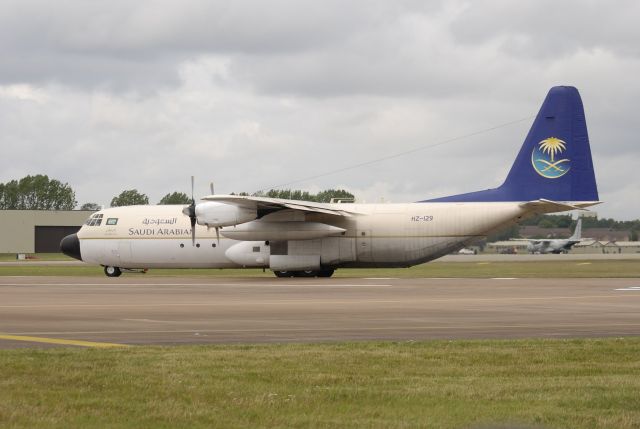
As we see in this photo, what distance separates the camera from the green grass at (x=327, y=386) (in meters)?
10.2

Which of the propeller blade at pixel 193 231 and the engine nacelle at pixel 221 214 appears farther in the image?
the propeller blade at pixel 193 231

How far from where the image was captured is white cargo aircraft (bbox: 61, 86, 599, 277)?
151 feet

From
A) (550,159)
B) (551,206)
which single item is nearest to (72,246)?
(551,206)

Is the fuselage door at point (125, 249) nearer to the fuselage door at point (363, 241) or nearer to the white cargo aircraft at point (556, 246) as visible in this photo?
the fuselage door at point (363, 241)

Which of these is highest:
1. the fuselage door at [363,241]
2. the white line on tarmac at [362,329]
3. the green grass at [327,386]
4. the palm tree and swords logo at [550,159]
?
the palm tree and swords logo at [550,159]

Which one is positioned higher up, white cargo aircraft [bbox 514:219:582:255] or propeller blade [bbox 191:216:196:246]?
white cargo aircraft [bbox 514:219:582:255]

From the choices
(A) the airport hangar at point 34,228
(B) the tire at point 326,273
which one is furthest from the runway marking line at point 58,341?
(A) the airport hangar at point 34,228

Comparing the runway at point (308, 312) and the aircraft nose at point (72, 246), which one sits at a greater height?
the aircraft nose at point (72, 246)

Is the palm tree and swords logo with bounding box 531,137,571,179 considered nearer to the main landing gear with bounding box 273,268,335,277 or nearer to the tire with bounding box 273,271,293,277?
the main landing gear with bounding box 273,268,335,277

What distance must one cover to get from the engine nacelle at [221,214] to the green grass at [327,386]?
94.5ft

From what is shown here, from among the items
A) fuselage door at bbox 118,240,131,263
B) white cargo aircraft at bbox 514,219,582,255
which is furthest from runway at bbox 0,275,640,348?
white cargo aircraft at bbox 514,219,582,255

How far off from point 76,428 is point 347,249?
38.3 metres

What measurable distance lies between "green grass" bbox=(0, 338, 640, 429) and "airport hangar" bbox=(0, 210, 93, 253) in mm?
114199

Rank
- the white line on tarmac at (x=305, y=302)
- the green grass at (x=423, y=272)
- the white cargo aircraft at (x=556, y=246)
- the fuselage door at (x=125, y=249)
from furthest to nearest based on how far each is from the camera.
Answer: the white cargo aircraft at (x=556, y=246) → the green grass at (x=423, y=272) → the fuselage door at (x=125, y=249) → the white line on tarmac at (x=305, y=302)
